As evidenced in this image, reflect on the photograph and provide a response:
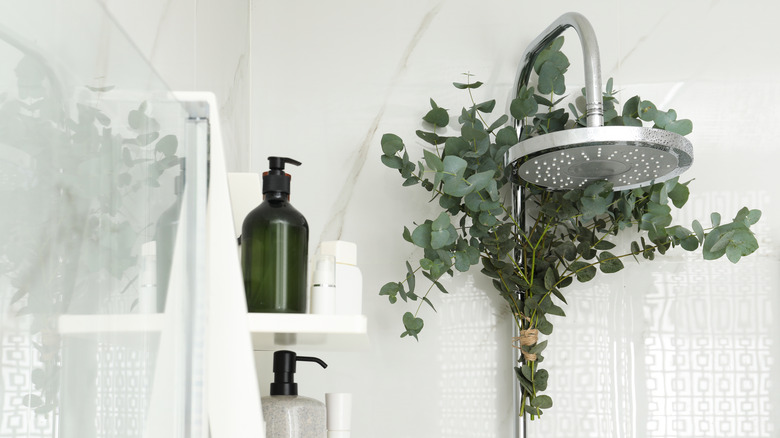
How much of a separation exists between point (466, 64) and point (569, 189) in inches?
12.2

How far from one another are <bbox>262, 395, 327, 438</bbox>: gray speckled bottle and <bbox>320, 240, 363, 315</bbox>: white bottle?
83 millimetres

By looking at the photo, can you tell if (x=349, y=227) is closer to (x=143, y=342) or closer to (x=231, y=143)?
(x=231, y=143)

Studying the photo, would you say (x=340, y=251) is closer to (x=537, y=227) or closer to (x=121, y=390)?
(x=121, y=390)

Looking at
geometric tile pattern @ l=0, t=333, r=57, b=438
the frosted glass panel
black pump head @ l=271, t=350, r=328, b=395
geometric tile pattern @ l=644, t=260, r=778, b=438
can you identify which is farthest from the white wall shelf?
geometric tile pattern @ l=644, t=260, r=778, b=438

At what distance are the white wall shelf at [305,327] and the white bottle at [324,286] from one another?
0.07 feet

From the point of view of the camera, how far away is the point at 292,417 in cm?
59

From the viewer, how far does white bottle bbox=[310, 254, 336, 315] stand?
0.57m

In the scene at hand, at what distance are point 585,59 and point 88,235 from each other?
698 millimetres

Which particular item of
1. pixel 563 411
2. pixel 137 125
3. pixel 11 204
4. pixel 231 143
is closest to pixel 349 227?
pixel 231 143

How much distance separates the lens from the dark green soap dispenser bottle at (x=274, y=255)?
56cm

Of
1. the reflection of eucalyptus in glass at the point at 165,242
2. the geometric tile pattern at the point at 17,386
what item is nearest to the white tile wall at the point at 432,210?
the reflection of eucalyptus in glass at the point at 165,242

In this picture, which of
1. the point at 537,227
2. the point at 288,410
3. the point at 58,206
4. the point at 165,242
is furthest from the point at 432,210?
the point at 58,206

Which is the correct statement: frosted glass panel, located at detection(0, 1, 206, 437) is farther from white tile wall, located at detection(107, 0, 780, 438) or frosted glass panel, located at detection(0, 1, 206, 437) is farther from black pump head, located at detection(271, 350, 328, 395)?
white tile wall, located at detection(107, 0, 780, 438)

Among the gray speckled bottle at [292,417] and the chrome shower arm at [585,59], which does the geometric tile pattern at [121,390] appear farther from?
the chrome shower arm at [585,59]
